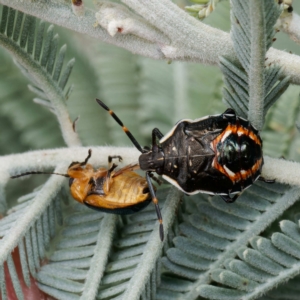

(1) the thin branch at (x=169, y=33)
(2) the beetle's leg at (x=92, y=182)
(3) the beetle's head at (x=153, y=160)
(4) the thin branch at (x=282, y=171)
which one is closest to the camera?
(1) the thin branch at (x=169, y=33)

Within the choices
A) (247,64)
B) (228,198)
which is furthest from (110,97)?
(247,64)

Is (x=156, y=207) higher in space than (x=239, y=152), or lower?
lower

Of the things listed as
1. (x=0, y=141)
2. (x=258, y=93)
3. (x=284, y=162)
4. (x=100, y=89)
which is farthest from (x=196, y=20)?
(x=0, y=141)

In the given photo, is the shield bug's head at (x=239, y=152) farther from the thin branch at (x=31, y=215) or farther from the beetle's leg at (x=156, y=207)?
the thin branch at (x=31, y=215)

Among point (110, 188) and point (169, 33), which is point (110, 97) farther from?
point (169, 33)

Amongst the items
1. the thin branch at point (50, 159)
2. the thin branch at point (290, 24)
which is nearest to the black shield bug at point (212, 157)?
the thin branch at point (50, 159)
